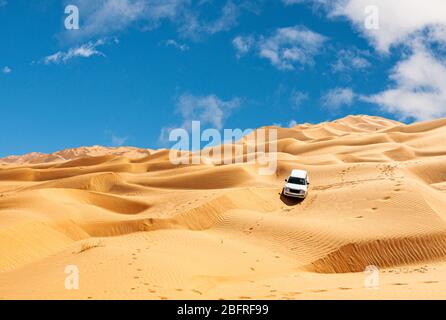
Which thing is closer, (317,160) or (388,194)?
(388,194)

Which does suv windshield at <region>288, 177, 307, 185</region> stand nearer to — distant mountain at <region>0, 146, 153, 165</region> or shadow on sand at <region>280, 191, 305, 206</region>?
shadow on sand at <region>280, 191, 305, 206</region>

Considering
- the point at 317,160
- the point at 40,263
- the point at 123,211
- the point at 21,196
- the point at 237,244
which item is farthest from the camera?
the point at 317,160

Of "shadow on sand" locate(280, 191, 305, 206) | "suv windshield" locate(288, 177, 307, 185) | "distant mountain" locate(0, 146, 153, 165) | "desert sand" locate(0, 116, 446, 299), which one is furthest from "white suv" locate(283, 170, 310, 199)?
"distant mountain" locate(0, 146, 153, 165)

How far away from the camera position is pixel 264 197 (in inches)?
904

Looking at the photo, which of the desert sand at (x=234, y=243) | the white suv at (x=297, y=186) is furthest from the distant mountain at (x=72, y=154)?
the desert sand at (x=234, y=243)

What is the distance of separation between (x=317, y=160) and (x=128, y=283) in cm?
3428

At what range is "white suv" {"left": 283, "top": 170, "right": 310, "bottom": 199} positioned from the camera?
22550mm

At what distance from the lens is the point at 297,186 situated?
75.0 feet

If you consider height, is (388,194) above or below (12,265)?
above

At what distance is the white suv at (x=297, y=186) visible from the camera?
22550mm

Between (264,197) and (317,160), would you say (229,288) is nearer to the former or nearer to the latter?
(264,197)

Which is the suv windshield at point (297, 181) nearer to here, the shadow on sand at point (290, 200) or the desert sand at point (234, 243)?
the desert sand at point (234, 243)
